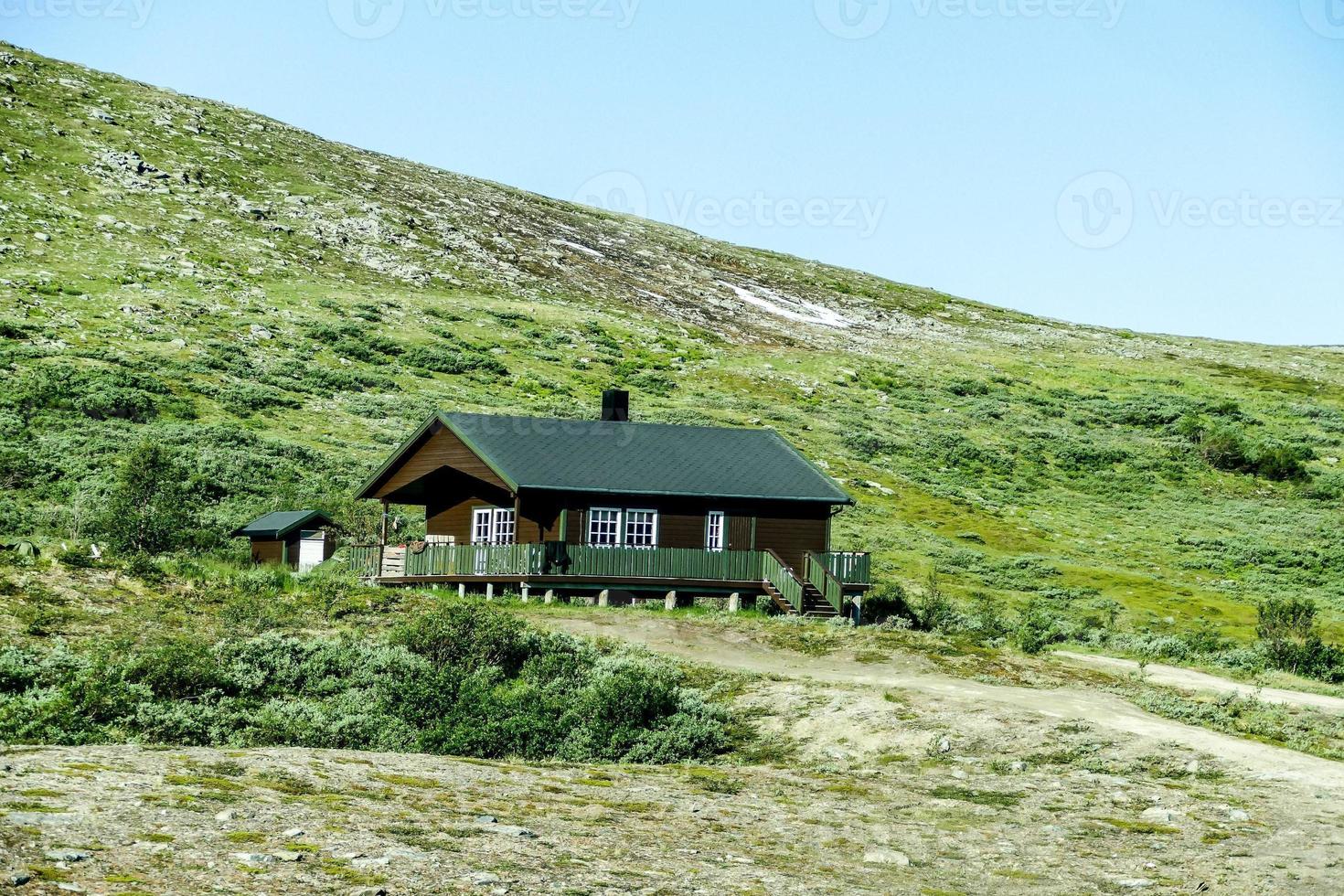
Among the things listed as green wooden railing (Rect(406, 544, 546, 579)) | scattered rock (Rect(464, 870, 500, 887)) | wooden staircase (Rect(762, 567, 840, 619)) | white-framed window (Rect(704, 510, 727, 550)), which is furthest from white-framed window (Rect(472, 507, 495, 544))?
scattered rock (Rect(464, 870, 500, 887))

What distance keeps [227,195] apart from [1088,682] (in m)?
90.3

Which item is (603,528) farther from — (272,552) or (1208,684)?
(1208,684)

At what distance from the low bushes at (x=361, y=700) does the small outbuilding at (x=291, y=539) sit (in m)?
19.5

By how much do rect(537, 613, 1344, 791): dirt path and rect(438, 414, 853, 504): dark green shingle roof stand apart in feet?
18.3

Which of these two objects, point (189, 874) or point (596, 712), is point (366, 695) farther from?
point (189, 874)

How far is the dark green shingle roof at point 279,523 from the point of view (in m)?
42.4

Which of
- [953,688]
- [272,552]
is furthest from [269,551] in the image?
[953,688]

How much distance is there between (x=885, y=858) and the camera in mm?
11641

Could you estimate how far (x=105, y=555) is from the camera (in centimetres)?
3123

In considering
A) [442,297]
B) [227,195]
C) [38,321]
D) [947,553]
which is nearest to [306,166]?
[227,195]

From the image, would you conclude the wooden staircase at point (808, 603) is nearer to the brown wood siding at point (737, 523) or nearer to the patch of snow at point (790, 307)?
the brown wood siding at point (737, 523)

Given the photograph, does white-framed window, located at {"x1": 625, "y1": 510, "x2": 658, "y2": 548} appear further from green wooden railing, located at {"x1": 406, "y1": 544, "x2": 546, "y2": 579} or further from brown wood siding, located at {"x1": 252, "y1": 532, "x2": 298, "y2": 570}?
brown wood siding, located at {"x1": 252, "y1": 532, "x2": 298, "y2": 570}

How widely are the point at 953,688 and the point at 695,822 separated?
12.5 metres

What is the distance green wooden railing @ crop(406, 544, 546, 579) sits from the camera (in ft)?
120
